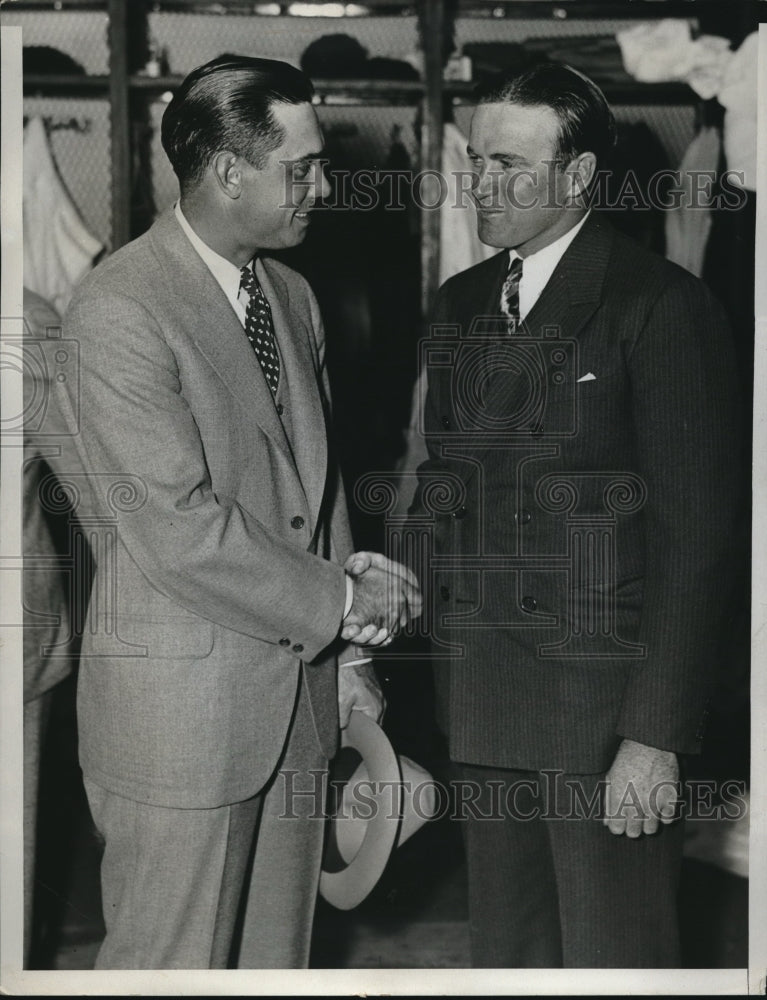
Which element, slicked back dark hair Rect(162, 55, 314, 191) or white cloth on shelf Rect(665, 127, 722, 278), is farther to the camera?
white cloth on shelf Rect(665, 127, 722, 278)

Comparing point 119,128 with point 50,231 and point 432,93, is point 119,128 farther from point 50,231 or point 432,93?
point 432,93

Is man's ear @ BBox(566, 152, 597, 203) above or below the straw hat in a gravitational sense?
above

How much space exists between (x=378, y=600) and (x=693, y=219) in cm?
175

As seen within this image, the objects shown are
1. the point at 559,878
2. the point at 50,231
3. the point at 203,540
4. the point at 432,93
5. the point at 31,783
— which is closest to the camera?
the point at 203,540

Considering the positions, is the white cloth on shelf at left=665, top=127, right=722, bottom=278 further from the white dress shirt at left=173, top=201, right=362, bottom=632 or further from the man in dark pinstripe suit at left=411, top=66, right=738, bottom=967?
the white dress shirt at left=173, top=201, right=362, bottom=632

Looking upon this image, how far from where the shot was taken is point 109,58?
296 cm

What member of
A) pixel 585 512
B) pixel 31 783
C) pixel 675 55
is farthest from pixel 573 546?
pixel 675 55

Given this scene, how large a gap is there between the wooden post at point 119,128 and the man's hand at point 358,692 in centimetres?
147

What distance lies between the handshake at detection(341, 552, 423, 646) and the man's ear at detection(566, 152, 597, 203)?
2.67ft

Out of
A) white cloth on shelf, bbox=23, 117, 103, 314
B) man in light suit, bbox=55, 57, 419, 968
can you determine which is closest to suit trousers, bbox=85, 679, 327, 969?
man in light suit, bbox=55, 57, 419, 968

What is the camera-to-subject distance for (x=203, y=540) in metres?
1.85

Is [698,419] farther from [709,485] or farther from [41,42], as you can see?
[41,42]

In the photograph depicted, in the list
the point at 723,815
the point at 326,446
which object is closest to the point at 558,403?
the point at 326,446

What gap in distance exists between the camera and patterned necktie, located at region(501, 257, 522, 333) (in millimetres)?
2168
